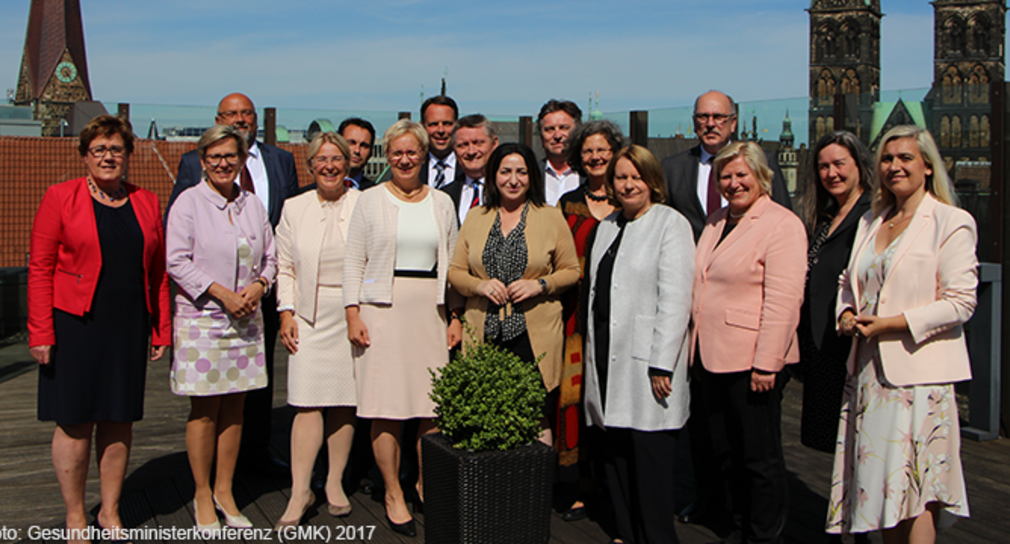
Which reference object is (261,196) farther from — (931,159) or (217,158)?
(931,159)

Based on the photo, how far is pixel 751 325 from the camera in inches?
131

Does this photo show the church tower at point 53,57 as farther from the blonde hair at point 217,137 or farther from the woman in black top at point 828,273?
the woman in black top at point 828,273

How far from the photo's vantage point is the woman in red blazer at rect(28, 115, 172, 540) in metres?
3.46

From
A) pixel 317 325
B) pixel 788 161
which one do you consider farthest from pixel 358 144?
pixel 788 161

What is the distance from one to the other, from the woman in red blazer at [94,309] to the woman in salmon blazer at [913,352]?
3.00 meters

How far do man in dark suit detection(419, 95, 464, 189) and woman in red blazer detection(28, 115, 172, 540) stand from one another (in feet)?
5.89

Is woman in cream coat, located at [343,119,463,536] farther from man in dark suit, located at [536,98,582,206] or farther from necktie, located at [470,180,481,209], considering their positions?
man in dark suit, located at [536,98,582,206]

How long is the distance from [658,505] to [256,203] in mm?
2315

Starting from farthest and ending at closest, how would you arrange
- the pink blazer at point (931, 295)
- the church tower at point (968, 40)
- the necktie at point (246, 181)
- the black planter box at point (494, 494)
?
the church tower at point (968, 40) < the necktie at point (246, 181) < the black planter box at point (494, 494) < the pink blazer at point (931, 295)

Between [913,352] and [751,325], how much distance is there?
593 mm

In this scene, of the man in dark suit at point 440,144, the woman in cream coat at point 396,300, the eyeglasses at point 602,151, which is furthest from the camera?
the man in dark suit at point 440,144

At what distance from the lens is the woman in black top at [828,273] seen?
3.46m

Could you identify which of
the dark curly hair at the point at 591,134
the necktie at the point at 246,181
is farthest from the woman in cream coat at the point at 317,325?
the dark curly hair at the point at 591,134

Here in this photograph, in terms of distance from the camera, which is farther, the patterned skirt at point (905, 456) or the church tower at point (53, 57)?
the church tower at point (53, 57)
